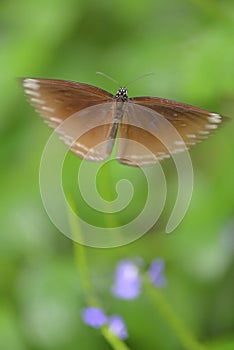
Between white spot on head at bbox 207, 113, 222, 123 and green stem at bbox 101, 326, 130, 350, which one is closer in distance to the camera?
white spot on head at bbox 207, 113, 222, 123

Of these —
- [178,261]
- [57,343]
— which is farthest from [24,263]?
[178,261]

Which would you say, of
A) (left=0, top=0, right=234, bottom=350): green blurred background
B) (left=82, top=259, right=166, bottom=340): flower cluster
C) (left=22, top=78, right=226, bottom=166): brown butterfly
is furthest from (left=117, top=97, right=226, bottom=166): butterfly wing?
(left=0, top=0, right=234, bottom=350): green blurred background

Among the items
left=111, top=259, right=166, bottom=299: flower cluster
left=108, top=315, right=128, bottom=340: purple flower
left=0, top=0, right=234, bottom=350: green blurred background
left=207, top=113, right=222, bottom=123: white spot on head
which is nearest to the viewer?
left=207, top=113, right=222, bottom=123: white spot on head

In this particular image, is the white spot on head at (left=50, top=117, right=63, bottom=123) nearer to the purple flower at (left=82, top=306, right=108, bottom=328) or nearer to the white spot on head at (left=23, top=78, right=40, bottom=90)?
the white spot on head at (left=23, top=78, right=40, bottom=90)

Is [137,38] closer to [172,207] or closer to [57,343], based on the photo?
[172,207]

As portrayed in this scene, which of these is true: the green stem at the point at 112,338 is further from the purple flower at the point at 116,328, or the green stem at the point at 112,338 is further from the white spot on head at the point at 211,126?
the white spot on head at the point at 211,126

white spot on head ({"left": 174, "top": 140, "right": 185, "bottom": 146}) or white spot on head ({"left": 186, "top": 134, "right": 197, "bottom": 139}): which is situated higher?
white spot on head ({"left": 186, "top": 134, "right": 197, "bottom": 139})

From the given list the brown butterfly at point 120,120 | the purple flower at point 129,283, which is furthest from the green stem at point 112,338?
the brown butterfly at point 120,120
